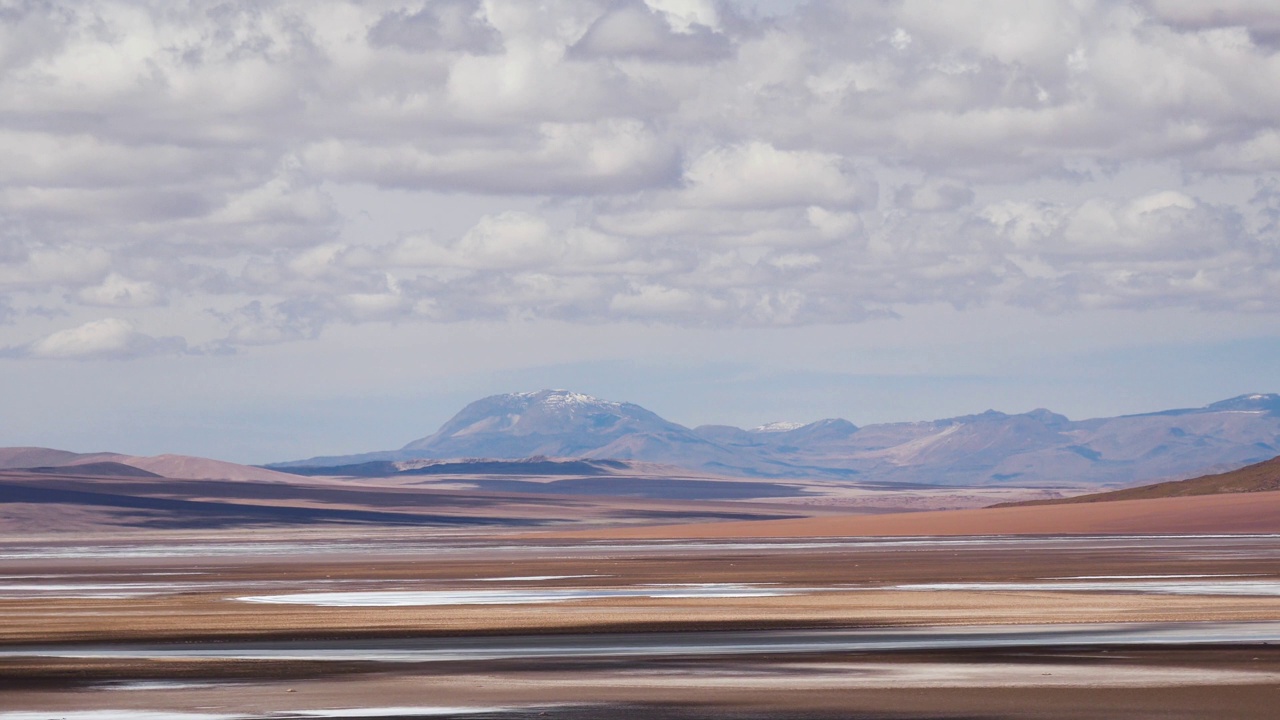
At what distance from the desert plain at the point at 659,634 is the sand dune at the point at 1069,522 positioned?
20748 mm

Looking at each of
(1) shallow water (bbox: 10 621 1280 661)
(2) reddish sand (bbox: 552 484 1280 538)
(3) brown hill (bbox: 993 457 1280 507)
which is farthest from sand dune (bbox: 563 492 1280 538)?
(1) shallow water (bbox: 10 621 1280 661)

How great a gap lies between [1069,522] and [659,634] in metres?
78.6

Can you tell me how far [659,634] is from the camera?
34250mm

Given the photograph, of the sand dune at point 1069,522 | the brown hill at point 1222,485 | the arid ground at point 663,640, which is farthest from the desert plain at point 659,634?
the brown hill at point 1222,485

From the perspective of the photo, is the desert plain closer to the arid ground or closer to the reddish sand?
the arid ground

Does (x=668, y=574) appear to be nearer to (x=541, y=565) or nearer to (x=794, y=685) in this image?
(x=541, y=565)

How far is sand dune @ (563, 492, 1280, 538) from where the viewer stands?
101m

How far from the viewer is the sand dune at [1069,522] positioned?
333 feet

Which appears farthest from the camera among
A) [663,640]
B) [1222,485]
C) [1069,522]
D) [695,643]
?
[1222,485]

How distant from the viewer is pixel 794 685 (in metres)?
25.2

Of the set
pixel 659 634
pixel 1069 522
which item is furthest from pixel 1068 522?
pixel 659 634

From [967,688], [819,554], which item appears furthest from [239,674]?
[819,554]

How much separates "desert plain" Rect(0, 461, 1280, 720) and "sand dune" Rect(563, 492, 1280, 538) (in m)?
20.7

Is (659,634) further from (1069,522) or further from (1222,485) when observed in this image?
(1222,485)
